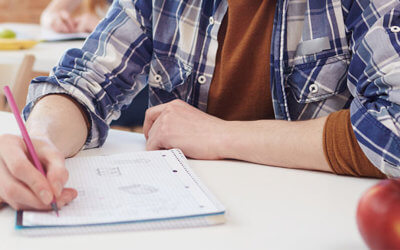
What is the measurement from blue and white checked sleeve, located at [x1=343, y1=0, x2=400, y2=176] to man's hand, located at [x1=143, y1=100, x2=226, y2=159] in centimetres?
25

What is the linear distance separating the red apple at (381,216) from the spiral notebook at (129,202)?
0.21m

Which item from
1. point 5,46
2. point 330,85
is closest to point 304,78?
point 330,85

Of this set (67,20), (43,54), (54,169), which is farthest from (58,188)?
(67,20)

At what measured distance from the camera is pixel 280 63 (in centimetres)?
110

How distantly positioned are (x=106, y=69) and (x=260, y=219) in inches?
22.0

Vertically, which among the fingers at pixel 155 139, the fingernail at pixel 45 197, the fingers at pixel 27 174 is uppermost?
the fingers at pixel 27 174

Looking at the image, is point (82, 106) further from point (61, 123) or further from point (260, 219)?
point (260, 219)

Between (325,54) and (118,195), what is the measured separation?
0.54m

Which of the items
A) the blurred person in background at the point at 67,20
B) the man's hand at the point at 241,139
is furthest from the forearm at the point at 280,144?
the blurred person in background at the point at 67,20

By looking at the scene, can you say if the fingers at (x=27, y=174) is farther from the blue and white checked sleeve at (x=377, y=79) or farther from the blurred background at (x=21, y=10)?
the blurred background at (x=21, y=10)

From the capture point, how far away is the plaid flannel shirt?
92 cm

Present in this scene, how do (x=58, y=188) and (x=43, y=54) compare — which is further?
(x=43, y=54)

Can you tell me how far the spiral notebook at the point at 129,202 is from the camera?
66 cm

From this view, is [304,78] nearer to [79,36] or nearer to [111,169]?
[111,169]
